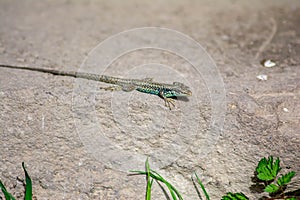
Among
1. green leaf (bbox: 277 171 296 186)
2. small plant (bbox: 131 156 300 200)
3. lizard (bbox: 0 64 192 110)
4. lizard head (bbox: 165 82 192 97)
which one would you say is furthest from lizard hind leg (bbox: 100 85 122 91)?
green leaf (bbox: 277 171 296 186)

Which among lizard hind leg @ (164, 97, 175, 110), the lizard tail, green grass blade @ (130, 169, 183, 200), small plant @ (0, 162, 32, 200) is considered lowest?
small plant @ (0, 162, 32, 200)

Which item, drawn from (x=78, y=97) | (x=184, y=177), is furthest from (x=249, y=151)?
(x=78, y=97)

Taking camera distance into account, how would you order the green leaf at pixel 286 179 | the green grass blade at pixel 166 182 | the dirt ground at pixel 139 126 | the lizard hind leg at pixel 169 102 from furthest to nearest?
the lizard hind leg at pixel 169 102, the dirt ground at pixel 139 126, the green grass blade at pixel 166 182, the green leaf at pixel 286 179

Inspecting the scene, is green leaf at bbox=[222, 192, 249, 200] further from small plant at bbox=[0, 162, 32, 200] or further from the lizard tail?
the lizard tail

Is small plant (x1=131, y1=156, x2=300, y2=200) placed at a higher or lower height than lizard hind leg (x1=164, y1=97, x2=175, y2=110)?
lower

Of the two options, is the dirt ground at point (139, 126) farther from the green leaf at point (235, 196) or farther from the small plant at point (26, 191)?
the green leaf at point (235, 196)

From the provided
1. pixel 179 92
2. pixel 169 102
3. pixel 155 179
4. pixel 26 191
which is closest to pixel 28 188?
pixel 26 191

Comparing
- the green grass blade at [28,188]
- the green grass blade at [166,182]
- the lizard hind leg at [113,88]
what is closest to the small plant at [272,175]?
the green grass blade at [166,182]
